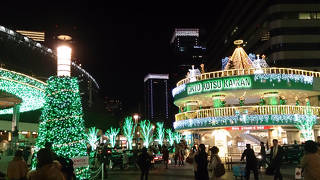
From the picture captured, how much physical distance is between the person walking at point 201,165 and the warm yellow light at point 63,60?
7.05 meters

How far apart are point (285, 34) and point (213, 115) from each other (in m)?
34.3

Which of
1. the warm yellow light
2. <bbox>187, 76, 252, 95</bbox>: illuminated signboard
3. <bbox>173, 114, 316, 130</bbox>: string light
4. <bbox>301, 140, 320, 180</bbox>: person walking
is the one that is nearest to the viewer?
<bbox>301, 140, 320, 180</bbox>: person walking

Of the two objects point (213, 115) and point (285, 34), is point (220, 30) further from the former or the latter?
point (213, 115)

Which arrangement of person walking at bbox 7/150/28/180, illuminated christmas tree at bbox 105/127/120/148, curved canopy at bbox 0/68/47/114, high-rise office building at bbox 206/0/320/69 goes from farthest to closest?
illuminated christmas tree at bbox 105/127/120/148 → high-rise office building at bbox 206/0/320/69 → curved canopy at bbox 0/68/47/114 → person walking at bbox 7/150/28/180

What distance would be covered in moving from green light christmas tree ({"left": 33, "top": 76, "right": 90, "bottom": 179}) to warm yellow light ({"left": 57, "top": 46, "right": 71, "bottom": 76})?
1.38 ft

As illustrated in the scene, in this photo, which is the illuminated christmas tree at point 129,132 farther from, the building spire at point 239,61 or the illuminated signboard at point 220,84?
the illuminated signboard at point 220,84

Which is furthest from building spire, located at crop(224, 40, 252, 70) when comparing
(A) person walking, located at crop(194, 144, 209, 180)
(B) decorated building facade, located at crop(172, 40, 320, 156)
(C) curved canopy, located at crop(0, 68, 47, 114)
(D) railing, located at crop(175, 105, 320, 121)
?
(A) person walking, located at crop(194, 144, 209, 180)

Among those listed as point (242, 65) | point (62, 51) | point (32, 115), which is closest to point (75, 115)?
point (62, 51)

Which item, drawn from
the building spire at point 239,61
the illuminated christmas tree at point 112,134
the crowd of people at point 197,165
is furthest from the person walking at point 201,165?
the illuminated christmas tree at point 112,134

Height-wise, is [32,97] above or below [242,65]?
below

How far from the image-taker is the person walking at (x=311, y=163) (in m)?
6.04

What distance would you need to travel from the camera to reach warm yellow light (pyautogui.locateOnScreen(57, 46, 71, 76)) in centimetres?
1464

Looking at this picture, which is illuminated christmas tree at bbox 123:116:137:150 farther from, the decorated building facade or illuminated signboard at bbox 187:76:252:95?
illuminated signboard at bbox 187:76:252:95

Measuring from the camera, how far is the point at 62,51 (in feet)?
48.1
